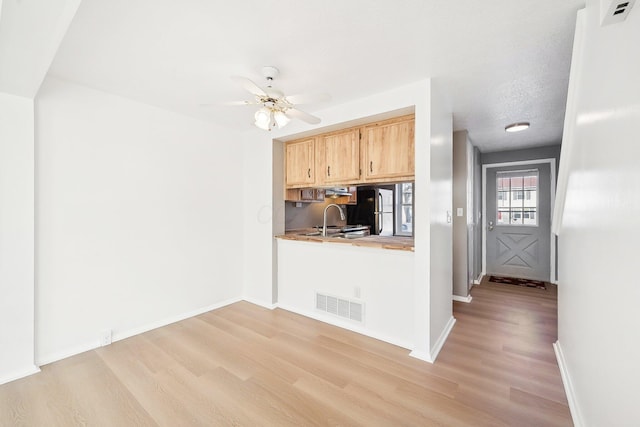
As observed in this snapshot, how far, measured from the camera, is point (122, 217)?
9.18ft

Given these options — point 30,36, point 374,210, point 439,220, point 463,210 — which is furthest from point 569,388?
point 30,36

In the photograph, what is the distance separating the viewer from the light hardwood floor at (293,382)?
1.75 meters

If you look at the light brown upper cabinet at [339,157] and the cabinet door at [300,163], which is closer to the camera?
the light brown upper cabinet at [339,157]

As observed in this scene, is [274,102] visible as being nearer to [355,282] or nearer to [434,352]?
[355,282]

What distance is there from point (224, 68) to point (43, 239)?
84.5 inches

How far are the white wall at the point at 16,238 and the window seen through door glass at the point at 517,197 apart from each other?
6.72 metres

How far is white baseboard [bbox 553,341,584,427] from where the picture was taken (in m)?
1.65

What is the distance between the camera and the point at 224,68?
2236 millimetres

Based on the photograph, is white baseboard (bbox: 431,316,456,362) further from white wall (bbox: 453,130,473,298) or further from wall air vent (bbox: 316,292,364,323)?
white wall (bbox: 453,130,473,298)

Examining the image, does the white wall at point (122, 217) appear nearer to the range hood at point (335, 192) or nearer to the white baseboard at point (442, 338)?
the range hood at point (335, 192)

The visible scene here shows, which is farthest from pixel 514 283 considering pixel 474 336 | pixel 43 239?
Answer: pixel 43 239

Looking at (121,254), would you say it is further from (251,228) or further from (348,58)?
(348,58)

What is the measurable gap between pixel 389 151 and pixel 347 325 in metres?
1.97

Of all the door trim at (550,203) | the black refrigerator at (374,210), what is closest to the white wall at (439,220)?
the black refrigerator at (374,210)
